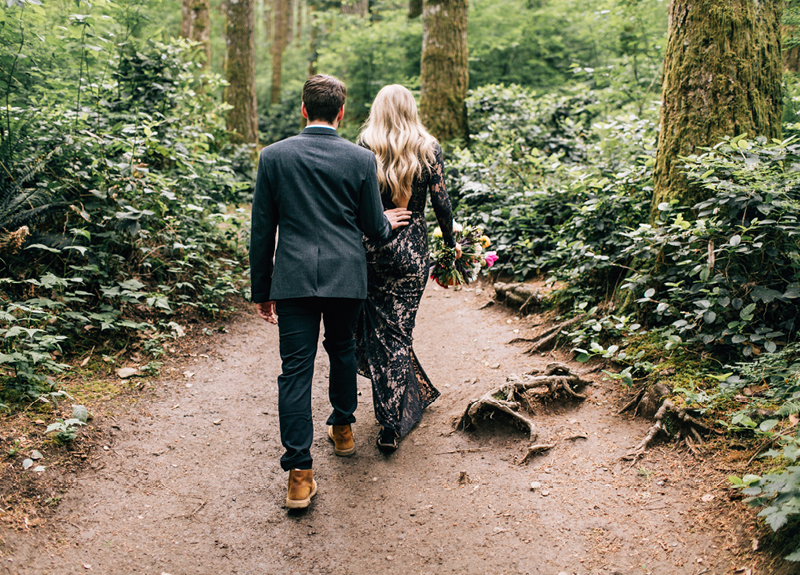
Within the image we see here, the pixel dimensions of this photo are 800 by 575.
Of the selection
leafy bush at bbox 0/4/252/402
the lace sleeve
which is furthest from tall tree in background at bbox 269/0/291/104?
the lace sleeve

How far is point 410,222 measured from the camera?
3887 mm

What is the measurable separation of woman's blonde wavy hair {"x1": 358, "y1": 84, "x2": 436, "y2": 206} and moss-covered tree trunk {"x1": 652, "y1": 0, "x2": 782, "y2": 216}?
2097mm

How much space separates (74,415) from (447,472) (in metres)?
2.64

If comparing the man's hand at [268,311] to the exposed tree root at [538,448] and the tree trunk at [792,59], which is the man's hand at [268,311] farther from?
the tree trunk at [792,59]

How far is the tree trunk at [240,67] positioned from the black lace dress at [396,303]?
903 centimetres

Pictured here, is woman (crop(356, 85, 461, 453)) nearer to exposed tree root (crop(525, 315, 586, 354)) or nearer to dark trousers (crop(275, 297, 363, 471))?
dark trousers (crop(275, 297, 363, 471))

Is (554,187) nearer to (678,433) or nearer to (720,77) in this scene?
(720,77)

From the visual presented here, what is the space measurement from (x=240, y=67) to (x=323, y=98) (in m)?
9.98

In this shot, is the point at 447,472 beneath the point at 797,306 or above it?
beneath

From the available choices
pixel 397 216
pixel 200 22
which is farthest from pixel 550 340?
pixel 200 22

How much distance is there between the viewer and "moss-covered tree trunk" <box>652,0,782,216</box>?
4133mm

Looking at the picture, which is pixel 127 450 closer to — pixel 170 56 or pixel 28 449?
pixel 28 449

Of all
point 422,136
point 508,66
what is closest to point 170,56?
point 422,136

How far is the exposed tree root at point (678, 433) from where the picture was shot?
10.4ft
